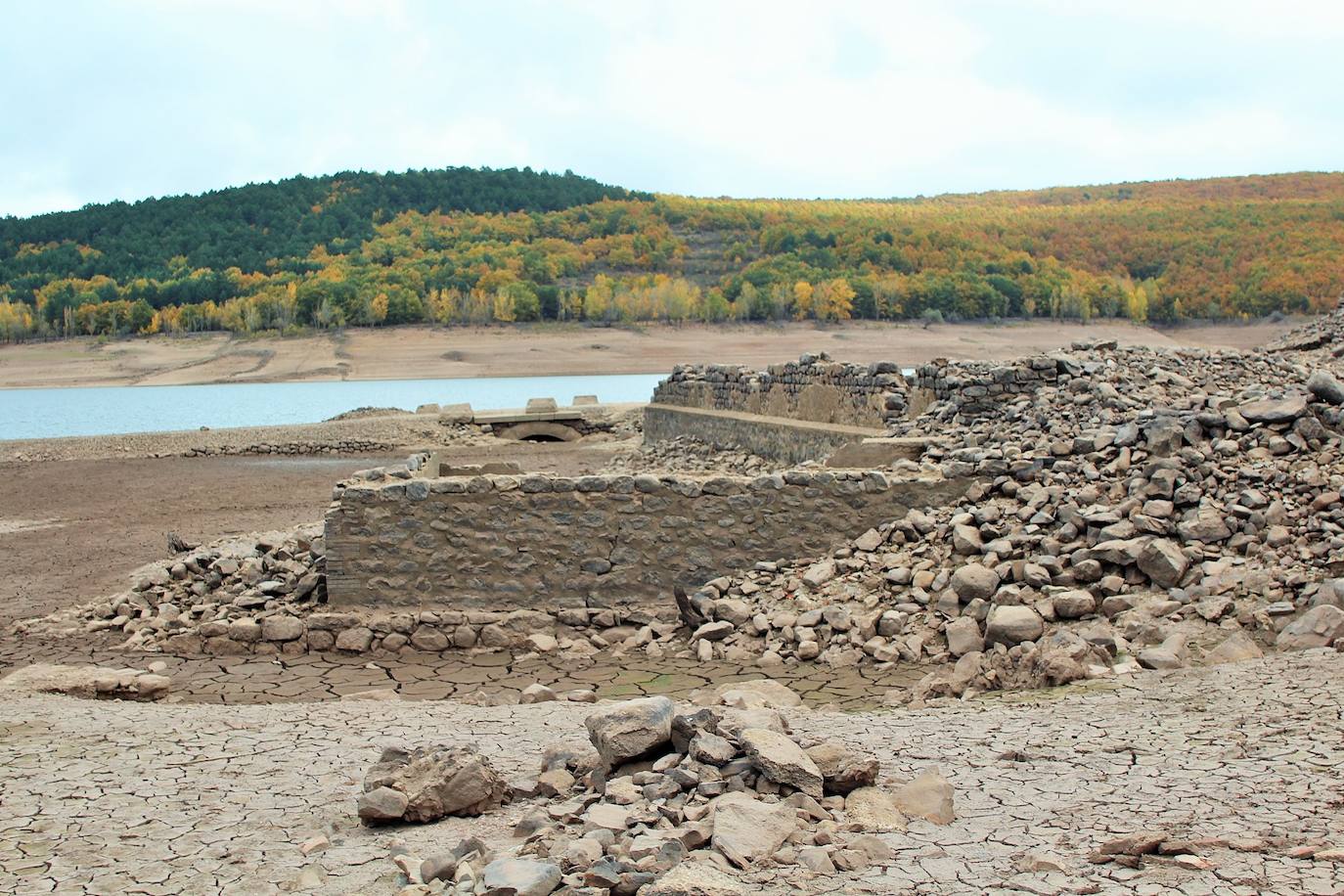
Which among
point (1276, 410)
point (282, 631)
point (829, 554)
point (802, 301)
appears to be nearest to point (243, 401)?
point (802, 301)

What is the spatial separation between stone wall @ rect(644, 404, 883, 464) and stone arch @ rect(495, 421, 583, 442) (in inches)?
304

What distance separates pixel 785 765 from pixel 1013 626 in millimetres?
3575

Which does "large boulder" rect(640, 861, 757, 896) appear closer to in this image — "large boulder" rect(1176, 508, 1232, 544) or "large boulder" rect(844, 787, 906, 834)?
"large boulder" rect(844, 787, 906, 834)

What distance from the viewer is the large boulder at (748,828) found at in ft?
11.9

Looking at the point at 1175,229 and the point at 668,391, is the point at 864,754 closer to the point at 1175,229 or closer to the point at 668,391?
the point at 668,391

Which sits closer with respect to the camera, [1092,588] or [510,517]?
[1092,588]

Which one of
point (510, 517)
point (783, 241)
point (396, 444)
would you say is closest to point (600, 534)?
point (510, 517)

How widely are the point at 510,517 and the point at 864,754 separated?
4.97 m

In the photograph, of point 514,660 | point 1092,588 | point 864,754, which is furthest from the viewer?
point 514,660

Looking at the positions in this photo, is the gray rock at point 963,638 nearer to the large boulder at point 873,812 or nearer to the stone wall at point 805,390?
the large boulder at point 873,812

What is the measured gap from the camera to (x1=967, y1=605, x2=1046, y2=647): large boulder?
718cm

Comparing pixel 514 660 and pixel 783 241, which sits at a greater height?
pixel 783 241

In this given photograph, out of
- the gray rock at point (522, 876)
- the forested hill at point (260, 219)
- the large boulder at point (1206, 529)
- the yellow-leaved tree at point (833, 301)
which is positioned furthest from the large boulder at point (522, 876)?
the forested hill at point (260, 219)

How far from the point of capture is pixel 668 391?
21.7 metres
